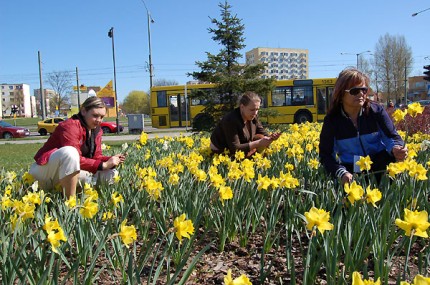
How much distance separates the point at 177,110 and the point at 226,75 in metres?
9.37

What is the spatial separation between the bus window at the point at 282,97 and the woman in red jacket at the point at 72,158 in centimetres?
1596

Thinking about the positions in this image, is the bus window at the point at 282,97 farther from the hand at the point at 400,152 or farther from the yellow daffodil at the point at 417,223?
the yellow daffodil at the point at 417,223

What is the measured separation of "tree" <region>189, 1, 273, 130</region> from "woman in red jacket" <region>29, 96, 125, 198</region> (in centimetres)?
725

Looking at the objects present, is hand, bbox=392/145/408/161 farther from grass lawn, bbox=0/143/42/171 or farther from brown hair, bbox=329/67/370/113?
grass lawn, bbox=0/143/42/171

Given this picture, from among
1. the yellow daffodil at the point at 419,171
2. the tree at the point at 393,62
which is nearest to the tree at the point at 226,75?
the yellow daffodil at the point at 419,171

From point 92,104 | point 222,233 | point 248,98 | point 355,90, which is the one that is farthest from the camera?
point 248,98

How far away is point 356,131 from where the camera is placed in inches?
120

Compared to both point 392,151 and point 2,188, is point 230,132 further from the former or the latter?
point 2,188

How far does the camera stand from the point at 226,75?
10578mm

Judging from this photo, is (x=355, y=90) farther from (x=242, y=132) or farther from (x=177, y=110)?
(x=177, y=110)

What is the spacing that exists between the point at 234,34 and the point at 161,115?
9763 millimetres

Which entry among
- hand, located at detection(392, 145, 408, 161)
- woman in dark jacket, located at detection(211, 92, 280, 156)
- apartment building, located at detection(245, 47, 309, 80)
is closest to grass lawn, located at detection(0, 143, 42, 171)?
woman in dark jacket, located at detection(211, 92, 280, 156)

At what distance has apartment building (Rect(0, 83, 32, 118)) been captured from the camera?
88537mm

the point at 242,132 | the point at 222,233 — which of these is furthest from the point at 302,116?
the point at 222,233
